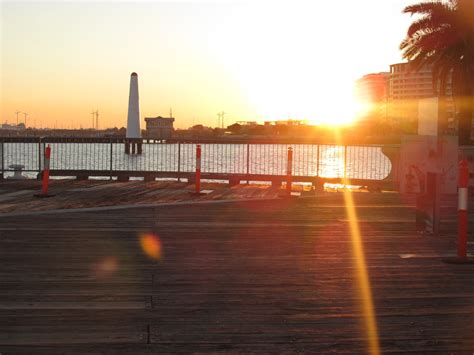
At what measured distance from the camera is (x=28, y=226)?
9.80m

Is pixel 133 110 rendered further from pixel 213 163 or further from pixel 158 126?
pixel 158 126

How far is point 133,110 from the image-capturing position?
84.7 metres

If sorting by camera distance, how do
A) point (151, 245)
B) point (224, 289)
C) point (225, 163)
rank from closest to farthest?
point (224, 289)
point (151, 245)
point (225, 163)

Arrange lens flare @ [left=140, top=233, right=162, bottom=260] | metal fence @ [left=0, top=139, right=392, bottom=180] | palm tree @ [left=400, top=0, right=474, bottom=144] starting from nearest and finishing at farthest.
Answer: lens flare @ [left=140, top=233, right=162, bottom=260], metal fence @ [left=0, top=139, right=392, bottom=180], palm tree @ [left=400, top=0, right=474, bottom=144]

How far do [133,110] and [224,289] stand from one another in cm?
8059

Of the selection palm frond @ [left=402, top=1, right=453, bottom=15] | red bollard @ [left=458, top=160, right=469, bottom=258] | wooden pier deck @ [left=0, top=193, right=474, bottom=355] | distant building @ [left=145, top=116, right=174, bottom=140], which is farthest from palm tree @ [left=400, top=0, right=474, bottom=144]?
distant building @ [left=145, top=116, right=174, bottom=140]

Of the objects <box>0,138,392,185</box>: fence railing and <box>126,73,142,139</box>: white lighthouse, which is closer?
<box>0,138,392,185</box>: fence railing

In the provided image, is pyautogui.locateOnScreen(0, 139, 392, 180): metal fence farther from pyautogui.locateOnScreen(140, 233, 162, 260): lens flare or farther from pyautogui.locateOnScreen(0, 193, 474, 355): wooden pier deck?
pyautogui.locateOnScreen(140, 233, 162, 260): lens flare

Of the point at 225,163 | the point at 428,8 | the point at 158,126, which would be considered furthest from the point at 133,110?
the point at 428,8

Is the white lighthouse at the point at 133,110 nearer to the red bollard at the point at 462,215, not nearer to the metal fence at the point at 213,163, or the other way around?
the metal fence at the point at 213,163

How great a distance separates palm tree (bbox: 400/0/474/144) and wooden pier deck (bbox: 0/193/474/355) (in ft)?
57.5

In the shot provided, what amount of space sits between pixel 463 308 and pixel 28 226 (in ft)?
22.6

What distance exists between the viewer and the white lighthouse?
84688 millimetres

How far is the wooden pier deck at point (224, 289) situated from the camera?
183 inches
